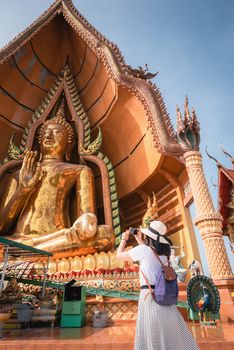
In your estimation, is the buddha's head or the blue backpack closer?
the blue backpack

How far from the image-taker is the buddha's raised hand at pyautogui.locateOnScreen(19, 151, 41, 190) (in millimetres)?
5000

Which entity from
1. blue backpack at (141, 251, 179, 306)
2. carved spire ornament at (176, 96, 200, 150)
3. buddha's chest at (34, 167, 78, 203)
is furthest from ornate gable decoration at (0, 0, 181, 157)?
blue backpack at (141, 251, 179, 306)

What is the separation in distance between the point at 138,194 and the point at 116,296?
3096 mm

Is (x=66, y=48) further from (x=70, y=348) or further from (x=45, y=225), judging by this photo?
(x=70, y=348)

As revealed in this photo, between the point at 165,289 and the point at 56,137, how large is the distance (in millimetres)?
5051

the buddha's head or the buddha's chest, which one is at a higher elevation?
the buddha's head

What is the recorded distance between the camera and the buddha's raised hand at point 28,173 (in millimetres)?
5000

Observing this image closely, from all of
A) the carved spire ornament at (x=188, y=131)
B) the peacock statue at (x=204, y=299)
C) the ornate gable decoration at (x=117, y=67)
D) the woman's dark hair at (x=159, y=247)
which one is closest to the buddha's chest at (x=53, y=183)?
the ornate gable decoration at (x=117, y=67)

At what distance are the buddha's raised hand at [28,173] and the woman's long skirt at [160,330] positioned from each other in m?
4.08

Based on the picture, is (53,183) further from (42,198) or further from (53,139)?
(53,139)

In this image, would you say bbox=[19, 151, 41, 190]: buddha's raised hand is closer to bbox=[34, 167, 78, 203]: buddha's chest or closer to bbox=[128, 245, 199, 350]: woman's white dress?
bbox=[34, 167, 78, 203]: buddha's chest

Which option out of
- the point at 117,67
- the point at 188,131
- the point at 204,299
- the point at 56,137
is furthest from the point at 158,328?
the point at 56,137

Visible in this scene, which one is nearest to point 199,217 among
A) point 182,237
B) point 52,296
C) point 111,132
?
point 182,237

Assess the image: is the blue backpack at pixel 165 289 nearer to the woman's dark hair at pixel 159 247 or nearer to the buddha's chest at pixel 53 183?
the woman's dark hair at pixel 159 247
